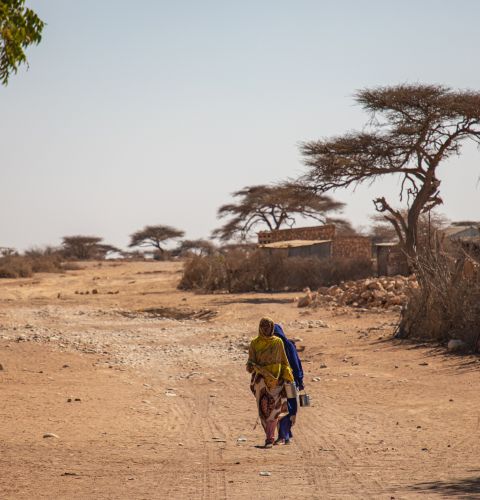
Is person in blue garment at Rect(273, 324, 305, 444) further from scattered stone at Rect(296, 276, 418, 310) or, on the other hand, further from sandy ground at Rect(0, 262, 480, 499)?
scattered stone at Rect(296, 276, 418, 310)

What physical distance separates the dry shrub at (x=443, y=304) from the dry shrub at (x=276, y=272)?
1367 cm

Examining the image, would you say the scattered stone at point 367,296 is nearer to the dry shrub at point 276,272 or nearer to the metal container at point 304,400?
the dry shrub at point 276,272

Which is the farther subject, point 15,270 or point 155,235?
point 155,235

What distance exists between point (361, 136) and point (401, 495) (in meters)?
27.4

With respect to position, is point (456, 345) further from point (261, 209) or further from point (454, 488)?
point (261, 209)

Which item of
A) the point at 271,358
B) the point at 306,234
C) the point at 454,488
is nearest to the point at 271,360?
the point at 271,358

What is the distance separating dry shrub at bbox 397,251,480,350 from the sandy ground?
0.51 m

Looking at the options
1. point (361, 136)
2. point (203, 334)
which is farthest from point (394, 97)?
point (203, 334)

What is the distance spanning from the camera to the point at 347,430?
10.4 m

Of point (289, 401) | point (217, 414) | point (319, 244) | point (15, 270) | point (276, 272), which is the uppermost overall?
point (319, 244)

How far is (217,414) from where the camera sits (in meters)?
11.6

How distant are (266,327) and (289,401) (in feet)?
2.51

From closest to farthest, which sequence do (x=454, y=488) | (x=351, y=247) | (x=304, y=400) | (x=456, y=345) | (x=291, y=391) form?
(x=454, y=488) < (x=304, y=400) < (x=291, y=391) < (x=456, y=345) < (x=351, y=247)

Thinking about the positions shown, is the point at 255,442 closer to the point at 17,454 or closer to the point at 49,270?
the point at 17,454
